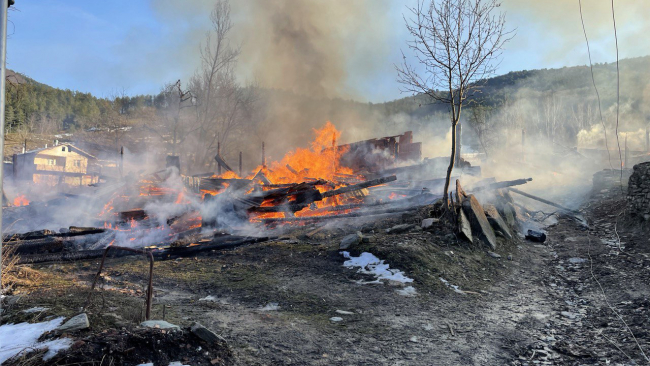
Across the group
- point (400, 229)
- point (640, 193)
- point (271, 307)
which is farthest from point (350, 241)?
point (640, 193)

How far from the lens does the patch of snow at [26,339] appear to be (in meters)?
2.96

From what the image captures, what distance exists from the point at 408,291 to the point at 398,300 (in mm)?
473

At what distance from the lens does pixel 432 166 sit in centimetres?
1978

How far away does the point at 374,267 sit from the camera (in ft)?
24.3

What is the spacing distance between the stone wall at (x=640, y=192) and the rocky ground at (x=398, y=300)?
0.41 metres

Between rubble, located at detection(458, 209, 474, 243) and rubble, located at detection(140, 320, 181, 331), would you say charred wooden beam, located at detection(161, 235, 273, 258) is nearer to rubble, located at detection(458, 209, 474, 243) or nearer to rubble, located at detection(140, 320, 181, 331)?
rubble, located at detection(458, 209, 474, 243)

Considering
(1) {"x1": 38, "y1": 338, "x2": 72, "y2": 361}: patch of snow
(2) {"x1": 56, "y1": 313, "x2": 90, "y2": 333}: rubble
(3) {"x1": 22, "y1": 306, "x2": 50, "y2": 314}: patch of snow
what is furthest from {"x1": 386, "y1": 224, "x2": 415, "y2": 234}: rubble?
(1) {"x1": 38, "y1": 338, "x2": 72, "y2": 361}: patch of snow

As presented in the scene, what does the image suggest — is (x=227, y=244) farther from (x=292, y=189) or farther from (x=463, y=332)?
(x=463, y=332)

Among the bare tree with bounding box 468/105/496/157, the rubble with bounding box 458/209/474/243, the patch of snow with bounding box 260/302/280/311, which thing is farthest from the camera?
the bare tree with bounding box 468/105/496/157

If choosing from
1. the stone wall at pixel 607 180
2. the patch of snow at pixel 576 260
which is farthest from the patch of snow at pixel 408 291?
the stone wall at pixel 607 180

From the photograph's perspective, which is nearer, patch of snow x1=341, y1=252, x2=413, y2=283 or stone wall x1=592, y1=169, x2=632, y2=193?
patch of snow x1=341, y1=252, x2=413, y2=283

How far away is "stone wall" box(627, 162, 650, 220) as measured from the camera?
31.4 feet

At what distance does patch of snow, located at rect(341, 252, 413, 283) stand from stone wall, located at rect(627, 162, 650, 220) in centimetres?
745

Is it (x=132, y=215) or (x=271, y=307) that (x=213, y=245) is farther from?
(x=271, y=307)
